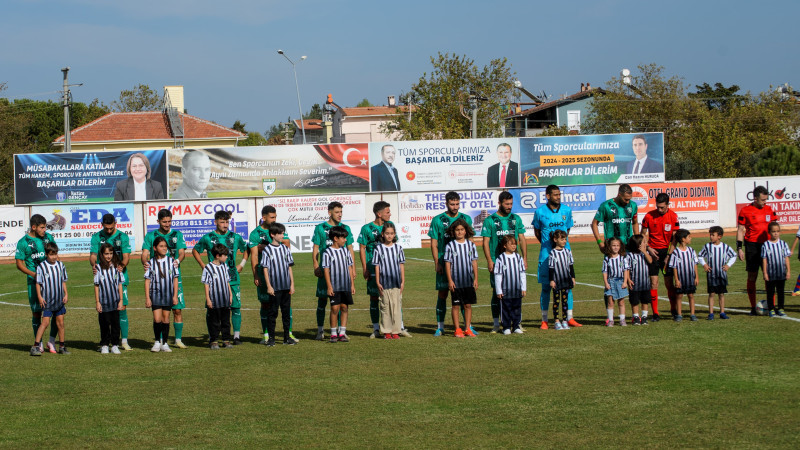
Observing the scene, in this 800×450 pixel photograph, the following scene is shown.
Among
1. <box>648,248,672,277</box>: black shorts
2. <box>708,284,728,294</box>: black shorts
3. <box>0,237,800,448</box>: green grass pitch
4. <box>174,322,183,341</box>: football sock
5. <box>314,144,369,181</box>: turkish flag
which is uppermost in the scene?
<box>314,144,369,181</box>: turkish flag

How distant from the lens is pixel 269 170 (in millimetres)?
39500

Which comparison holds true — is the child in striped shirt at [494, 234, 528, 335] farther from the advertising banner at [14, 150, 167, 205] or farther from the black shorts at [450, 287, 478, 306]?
the advertising banner at [14, 150, 167, 205]

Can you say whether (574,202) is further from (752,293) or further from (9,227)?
(752,293)

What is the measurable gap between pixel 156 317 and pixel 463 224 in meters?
4.62

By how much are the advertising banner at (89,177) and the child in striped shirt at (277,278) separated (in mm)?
27360

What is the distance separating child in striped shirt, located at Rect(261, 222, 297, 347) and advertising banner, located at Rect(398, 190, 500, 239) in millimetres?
25118

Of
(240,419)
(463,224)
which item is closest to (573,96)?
(463,224)

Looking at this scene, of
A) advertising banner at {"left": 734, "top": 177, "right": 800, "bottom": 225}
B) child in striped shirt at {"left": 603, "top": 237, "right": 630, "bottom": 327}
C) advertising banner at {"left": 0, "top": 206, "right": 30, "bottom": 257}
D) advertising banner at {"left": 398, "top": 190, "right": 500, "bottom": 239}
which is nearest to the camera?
child in striped shirt at {"left": 603, "top": 237, "right": 630, "bottom": 327}

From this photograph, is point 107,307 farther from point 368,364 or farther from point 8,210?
point 8,210

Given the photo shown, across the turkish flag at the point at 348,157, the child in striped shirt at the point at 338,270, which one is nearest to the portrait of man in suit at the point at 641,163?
the turkish flag at the point at 348,157

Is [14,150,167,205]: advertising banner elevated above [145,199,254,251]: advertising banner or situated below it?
above

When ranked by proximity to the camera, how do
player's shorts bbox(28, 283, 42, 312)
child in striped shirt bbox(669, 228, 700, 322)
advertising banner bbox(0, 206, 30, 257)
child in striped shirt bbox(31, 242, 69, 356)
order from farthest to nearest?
1. advertising banner bbox(0, 206, 30, 257)
2. child in striped shirt bbox(669, 228, 700, 322)
3. player's shorts bbox(28, 283, 42, 312)
4. child in striped shirt bbox(31, 242, 69, 356)

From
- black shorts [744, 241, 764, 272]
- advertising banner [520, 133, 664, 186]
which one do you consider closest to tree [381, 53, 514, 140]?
advertising banner [520, 133, 664, 186]

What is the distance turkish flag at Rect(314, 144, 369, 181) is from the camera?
130 feet
